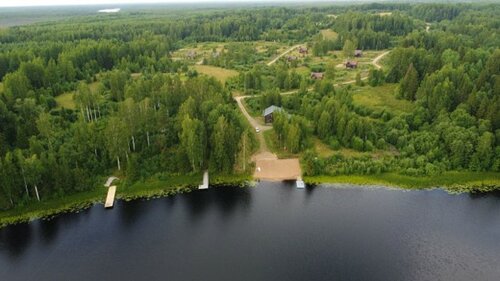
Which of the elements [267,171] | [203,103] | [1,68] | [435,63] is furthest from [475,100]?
[1,68]

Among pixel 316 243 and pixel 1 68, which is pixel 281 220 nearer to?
pixel 316 243

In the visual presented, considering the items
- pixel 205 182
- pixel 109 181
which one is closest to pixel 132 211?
pixel 109 181

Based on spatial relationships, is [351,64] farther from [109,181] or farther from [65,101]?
[109,181]

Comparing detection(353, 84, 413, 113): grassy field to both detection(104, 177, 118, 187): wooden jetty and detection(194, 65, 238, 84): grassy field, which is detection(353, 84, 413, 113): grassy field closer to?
detection(194, 65, 238, 84): grassy field

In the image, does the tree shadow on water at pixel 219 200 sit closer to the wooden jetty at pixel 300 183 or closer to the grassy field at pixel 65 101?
the wooden jetty at pixel 300 183

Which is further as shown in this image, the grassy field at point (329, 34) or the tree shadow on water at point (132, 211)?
the grassy field at point (329, 34)

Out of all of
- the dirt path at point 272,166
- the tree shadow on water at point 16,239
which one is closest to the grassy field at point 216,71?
the dirt path at point 272,166
